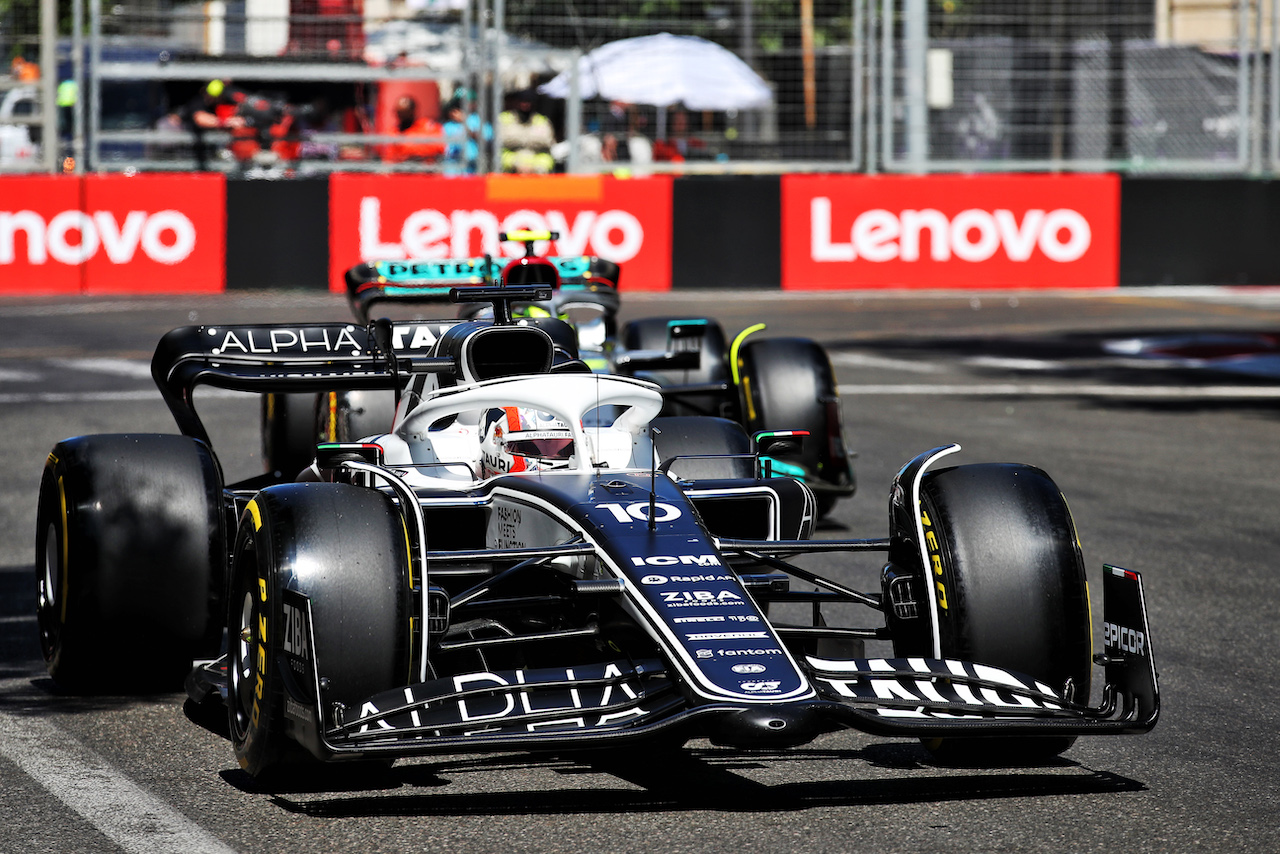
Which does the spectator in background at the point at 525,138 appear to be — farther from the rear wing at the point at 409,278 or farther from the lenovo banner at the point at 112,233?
the rear wing at the point at 409,278

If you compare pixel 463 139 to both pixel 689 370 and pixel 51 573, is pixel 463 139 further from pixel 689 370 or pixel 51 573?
pixel 51 573

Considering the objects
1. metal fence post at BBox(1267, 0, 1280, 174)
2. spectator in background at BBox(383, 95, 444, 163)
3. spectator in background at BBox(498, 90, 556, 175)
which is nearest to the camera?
spectator in background at BBox(383, 95, 444, 163)

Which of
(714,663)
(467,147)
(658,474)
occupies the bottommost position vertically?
(714,663)

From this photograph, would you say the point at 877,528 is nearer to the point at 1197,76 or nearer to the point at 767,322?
the point at 767,322

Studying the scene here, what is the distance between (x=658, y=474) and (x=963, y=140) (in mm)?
16689

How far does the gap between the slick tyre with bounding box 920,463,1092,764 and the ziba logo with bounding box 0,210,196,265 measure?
15647 millimetres

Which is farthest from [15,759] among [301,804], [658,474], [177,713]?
[658,474]

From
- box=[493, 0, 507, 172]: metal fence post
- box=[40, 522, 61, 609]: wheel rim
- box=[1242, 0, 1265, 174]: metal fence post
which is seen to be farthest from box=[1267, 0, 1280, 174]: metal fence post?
box=[40, 522, 61, 609]: wheel rim

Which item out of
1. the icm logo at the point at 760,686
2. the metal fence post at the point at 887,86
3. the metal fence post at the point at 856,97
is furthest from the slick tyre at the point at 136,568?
the metal fence post at the point at 887,86

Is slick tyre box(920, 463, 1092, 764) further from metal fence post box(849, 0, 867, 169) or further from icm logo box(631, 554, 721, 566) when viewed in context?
metal fence post box(849, 0, 867, 169)

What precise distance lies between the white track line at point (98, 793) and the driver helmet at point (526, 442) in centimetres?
153

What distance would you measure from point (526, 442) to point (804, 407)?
315 centimetres

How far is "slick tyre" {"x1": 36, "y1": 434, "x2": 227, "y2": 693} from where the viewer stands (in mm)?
5551

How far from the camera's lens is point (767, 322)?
1756 cm
